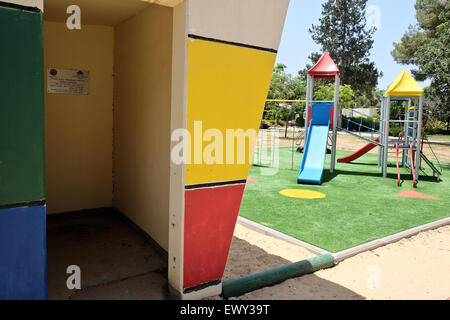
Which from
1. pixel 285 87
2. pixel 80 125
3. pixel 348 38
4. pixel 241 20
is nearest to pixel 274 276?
pixel 241 20

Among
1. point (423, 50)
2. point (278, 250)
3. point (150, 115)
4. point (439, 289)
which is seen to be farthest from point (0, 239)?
point (423, 50)

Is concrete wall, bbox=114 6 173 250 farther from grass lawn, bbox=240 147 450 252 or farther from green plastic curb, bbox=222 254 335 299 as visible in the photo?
grass lawn, bbox=240 147 450 252

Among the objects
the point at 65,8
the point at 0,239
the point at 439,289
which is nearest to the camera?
the point at 0,239

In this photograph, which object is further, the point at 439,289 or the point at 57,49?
the point at 57,49

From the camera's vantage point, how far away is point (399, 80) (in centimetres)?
1198

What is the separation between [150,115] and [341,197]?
5628 mm

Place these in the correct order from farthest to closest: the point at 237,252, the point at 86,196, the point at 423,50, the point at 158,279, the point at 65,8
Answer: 1. the point at 423,50
2. the point at 86,196
3. the point at 237,252
4. the point at 65,8
5. the point at 158,279

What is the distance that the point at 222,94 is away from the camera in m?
3.33

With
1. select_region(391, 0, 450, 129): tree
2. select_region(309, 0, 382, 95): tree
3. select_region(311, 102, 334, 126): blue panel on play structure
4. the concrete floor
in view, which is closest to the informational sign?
the concrete floor

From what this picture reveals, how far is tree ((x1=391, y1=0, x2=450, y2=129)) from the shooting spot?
14047 millimetres

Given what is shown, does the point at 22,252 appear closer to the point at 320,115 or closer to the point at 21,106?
the point at 21,106

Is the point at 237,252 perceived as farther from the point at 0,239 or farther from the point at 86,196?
the point at 0,239

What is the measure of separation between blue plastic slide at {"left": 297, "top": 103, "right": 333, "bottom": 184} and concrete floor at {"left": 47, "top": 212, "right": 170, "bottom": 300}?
20.5ft

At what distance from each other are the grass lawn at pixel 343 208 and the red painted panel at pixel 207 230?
2.25 m
